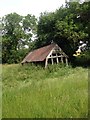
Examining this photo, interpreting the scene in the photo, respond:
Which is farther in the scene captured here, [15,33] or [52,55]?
[15,33]

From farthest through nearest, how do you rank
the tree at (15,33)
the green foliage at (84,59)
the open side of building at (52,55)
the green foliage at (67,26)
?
the tree at (15,33) → the green foliage at (67,26) → the green foliage at (84,59) → the open side of building at (52,55)

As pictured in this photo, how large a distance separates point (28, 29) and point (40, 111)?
44.8m

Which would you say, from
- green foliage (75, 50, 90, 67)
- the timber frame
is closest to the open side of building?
the timber frame

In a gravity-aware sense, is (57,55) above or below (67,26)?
below

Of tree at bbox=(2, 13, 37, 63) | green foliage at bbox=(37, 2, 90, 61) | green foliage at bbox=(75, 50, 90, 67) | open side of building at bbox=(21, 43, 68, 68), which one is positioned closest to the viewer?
open side of building at bbox=(21, 43, 68, 68)

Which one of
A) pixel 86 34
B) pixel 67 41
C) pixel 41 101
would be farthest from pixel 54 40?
pixel 41 101

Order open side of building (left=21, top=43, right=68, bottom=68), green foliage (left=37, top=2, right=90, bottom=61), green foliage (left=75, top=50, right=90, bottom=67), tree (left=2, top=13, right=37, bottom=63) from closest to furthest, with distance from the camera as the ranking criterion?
open side of building (left=21, top=43, right=68, bottom=68) → green foliage (left=75, top=50, right=90, bottom=67) → green foliage (left=37, top=2, right=90, bottom=61) → tree (left=2, top=13, right=37, bottom=63)

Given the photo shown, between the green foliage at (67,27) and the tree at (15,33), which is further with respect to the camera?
the tree at (15,33)

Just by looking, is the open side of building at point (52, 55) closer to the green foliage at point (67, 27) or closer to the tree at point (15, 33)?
the green foliage at point (67, 27)

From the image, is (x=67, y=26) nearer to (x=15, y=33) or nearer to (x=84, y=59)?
(x=84, y=59)

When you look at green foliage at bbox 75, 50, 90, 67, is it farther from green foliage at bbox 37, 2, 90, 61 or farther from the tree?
the tree

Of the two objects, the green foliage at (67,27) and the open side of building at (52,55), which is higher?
the green foliage at (67,27)

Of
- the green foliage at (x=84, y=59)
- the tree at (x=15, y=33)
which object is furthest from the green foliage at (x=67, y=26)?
the tree at (x=15, y=33)

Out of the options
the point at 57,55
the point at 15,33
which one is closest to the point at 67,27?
the point at 57,55
